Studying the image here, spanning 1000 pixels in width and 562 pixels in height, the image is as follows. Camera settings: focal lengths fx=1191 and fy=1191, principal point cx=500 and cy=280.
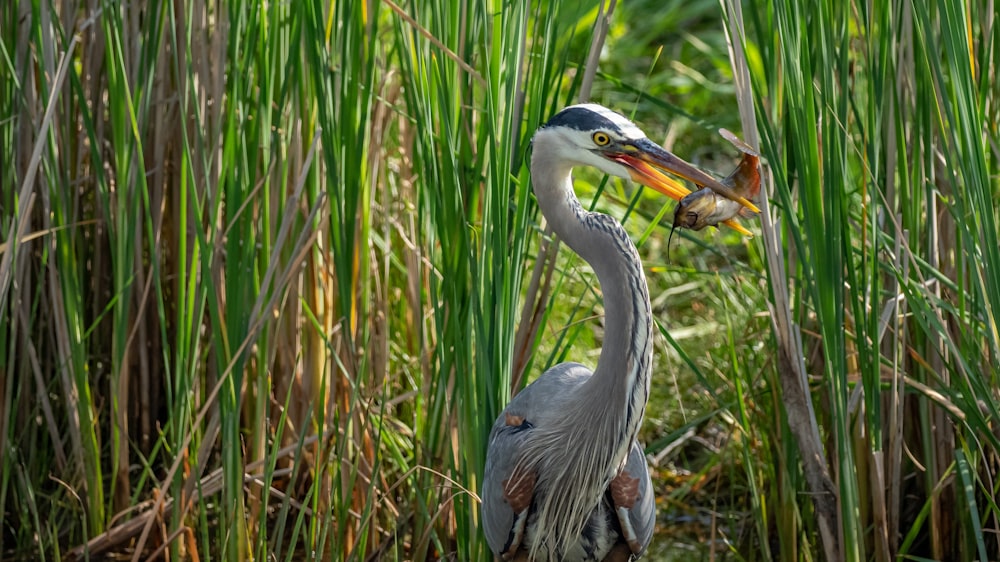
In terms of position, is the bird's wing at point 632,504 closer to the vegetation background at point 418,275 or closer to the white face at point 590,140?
the vegetation background at point 418,275

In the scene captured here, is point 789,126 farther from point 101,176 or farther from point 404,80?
point 101,176

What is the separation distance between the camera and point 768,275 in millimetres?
2045

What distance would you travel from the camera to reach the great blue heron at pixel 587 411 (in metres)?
1.87

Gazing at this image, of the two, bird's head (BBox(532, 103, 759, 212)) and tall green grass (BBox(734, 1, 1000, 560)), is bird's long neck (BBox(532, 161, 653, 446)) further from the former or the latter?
tall green grass (BBox(734, 1, 1000, 560))

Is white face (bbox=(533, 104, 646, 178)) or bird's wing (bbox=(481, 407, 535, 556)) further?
bird's wing (bbox=(481, 407, 535, 556))

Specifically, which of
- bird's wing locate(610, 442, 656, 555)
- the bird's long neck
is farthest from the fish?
bird's wing locate(610, 442, 656, 555)

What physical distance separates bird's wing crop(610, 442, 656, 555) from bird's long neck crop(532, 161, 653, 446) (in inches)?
6.2

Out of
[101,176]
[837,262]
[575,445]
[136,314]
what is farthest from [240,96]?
[837,262]

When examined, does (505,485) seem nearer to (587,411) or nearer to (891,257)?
(587,411)

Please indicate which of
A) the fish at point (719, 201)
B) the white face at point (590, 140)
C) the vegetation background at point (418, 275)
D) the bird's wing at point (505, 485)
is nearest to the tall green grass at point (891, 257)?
the vegetation background at point (418, 275)

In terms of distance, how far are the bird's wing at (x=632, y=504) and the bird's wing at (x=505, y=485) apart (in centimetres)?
16

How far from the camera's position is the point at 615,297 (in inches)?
73.8

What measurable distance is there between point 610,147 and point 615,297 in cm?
24

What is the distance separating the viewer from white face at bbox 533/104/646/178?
1.87 m
